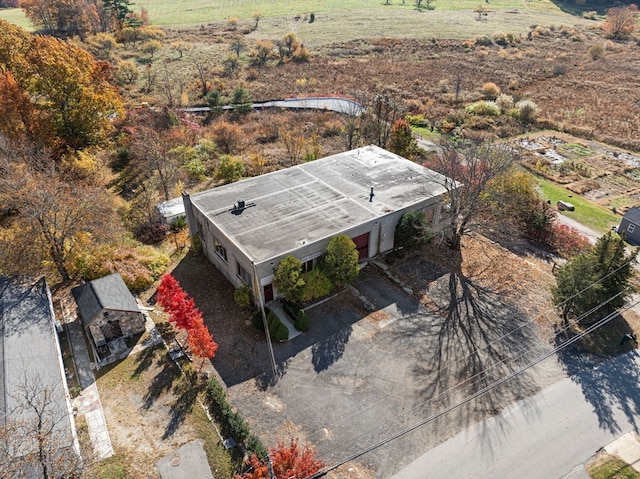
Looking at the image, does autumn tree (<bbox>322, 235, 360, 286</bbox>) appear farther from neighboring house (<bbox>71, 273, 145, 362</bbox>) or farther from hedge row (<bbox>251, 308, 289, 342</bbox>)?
neighboring house (<bbox>71, 273, 145, 362</bbox>)

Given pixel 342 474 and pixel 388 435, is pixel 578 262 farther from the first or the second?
pixel 342 474

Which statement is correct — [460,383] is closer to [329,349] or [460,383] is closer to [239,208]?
[329,349]

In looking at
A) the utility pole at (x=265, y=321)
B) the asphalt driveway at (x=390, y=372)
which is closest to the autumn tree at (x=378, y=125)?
the asphalt driveway at (x=390, y=372)

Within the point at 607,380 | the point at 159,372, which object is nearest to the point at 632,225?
the point at 607,380

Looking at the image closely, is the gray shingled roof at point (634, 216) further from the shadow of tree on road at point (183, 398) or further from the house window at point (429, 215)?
the shadow of tree on road at point (183, 398)

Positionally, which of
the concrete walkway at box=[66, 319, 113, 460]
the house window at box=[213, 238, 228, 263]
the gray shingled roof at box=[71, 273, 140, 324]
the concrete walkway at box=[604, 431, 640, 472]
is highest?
the gray shingled roof at box=[71, 273, 140, 324]

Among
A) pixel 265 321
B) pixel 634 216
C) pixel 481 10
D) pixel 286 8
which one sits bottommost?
pixel 634 216

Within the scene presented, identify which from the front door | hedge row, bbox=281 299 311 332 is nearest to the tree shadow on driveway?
hedge row, bbox=281 299 311 332
